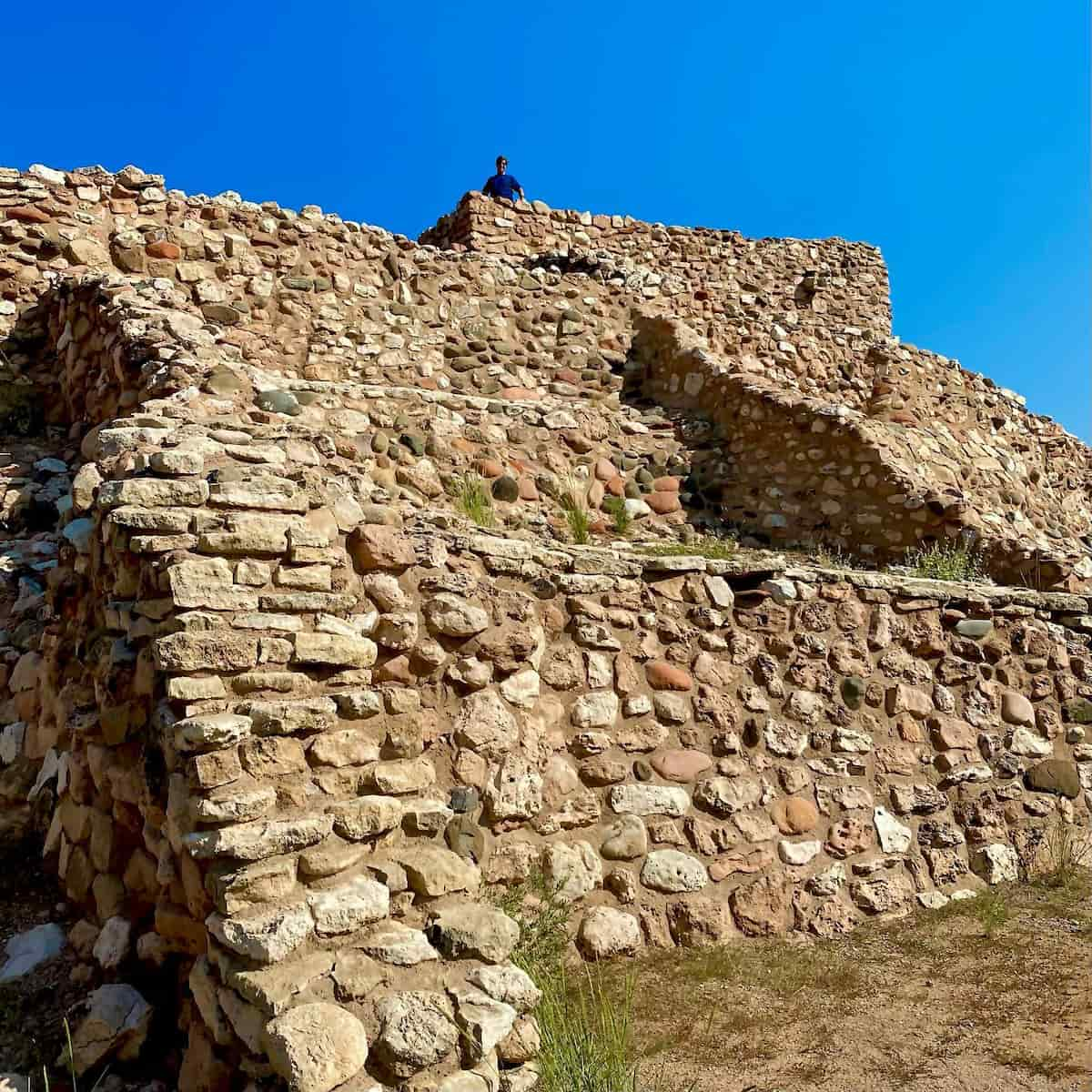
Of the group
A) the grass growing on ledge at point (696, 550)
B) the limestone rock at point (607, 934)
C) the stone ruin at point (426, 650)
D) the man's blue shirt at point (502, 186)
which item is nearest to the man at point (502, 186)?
the man's blue shirt at point (502, 186)

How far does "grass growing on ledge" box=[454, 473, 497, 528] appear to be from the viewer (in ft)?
16.8

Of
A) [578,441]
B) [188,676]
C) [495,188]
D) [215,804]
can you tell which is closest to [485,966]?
[215,804]

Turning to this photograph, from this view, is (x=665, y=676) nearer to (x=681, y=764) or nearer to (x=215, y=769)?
(x=681, y=764)

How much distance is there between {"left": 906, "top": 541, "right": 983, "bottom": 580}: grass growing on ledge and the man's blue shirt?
6.90m

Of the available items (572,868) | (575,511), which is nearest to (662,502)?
(575,511)

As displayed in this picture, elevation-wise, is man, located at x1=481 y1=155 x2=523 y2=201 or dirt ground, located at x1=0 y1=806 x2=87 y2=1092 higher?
man, located at x1=481 y1=155 x2=523 y2=201

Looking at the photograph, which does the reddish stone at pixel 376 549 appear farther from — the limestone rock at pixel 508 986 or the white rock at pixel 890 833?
the white rock at pixel 890 833

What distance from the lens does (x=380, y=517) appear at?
342cm

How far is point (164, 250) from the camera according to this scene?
20.9 ft

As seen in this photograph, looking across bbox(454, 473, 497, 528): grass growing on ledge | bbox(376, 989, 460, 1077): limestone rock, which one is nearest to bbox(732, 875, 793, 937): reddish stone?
bbox(376, 989, 460, 1077): limestone rock

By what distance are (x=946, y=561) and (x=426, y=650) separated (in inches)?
158

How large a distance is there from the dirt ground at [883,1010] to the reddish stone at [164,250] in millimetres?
5428

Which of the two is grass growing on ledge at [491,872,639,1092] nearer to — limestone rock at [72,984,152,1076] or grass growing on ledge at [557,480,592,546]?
limestone rock at [72,984,152,1076]

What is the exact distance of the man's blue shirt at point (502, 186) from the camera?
11.0 metres
